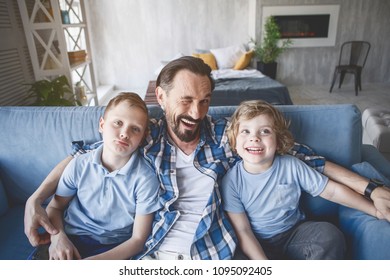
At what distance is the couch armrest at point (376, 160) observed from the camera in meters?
1.14

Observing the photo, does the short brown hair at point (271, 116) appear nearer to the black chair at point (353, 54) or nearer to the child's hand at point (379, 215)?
the child's hand at point (379, 215)

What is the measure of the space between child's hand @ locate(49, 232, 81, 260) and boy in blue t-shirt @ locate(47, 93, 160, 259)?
0.01 meters

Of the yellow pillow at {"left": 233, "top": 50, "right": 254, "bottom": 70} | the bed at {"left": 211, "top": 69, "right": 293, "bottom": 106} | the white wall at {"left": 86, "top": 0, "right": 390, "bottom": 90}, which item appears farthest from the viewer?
the white wall at {"left": 86, "top": 0, "right": 390, "bottom": 90}

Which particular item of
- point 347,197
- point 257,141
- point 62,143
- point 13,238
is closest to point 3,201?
point 13,238

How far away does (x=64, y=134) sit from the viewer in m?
1.20

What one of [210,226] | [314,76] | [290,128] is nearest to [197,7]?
[314,76]

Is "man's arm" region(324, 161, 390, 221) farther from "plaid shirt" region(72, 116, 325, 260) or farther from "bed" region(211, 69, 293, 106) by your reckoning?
"bed" region(211, 69, 293, 106)

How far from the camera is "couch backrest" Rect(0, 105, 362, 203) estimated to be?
1129mm

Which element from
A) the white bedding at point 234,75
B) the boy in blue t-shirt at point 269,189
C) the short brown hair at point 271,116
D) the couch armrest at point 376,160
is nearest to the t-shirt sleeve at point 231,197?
the boy in blue t-shirt at point 269,189

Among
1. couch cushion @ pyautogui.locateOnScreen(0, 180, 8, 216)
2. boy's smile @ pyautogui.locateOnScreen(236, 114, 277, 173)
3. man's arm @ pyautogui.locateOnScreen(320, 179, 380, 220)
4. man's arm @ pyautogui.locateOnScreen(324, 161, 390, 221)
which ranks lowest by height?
couch cushion @ pyautogui.locateOnScreen(0, 180, 8, 216)

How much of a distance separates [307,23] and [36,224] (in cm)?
491

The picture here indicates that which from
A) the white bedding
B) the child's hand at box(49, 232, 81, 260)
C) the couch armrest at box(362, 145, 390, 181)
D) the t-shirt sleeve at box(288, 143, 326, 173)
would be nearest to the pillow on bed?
the white bedding

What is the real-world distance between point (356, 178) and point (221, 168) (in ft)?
1.51

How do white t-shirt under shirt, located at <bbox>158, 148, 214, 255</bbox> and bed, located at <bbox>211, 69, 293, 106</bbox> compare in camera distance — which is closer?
white t-shirt under shirt, located at <bbox>158, 148, 214, 255</bbox>
